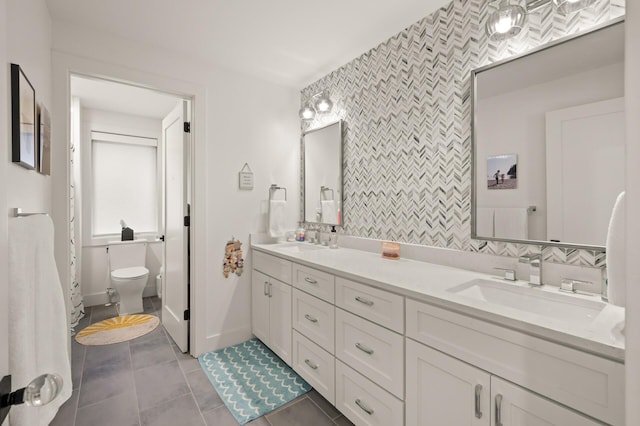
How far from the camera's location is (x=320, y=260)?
6.22ft

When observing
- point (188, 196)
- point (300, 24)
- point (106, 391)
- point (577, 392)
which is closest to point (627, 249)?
point (577, 392)

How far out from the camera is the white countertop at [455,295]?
84 cm

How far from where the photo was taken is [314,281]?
1.85m

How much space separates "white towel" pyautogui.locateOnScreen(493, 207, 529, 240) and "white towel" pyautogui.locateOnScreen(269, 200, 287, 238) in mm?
1698

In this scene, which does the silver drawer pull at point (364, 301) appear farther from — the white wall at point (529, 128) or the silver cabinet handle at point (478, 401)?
the white wall at point (529, 128)

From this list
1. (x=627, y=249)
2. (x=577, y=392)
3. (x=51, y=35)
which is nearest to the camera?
(x=627, y=249)

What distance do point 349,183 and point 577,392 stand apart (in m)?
1.79

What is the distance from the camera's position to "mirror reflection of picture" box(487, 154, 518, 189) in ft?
4.85

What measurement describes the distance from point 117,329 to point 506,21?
3762 millimetres

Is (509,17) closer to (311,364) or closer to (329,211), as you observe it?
(329,211)

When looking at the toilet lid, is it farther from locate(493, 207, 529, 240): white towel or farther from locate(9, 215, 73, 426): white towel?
locate(493, 207, 529, 240): white towel

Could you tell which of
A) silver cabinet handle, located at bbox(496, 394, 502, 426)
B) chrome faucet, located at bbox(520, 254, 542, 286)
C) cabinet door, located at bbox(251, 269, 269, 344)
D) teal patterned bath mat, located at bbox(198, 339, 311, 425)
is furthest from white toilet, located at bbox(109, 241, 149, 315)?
chrome faucet, located at bbox(520, 254, 542, 286)

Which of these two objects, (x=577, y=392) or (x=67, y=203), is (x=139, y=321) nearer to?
(x=67, y=203)

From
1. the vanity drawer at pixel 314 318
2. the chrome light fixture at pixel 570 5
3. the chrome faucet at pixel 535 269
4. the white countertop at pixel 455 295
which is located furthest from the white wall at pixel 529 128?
the vanity drawer at pixel 314 318
